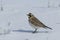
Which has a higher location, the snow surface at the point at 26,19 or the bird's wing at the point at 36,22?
the bird's wing at the point at 36,22

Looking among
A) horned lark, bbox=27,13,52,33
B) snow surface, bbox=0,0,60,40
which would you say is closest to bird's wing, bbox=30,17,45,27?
horned lark, bbox=27,13,52,33

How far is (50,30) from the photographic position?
6363 millimetres

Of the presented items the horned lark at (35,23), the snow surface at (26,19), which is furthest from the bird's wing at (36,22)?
the snow surface at (26,19)

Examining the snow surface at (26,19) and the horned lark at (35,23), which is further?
the horned lark at (35,23)

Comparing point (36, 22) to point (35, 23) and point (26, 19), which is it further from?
point (26, 19)

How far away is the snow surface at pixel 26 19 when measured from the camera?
19.6 ft

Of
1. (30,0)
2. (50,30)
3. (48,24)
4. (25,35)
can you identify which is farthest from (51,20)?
(30,0)

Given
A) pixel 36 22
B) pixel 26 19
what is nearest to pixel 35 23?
pixel 36 22

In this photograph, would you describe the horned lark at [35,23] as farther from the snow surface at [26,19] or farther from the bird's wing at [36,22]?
A: the snow surface at [26,19]

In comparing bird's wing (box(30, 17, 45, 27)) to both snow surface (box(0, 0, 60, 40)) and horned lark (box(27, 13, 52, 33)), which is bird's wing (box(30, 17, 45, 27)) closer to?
horned lark (box(27, 13, 52, 33))

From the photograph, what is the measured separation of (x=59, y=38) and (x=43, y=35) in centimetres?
36

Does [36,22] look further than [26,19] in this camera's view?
No

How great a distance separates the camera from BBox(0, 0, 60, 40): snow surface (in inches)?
235

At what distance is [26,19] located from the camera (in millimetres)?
7266
